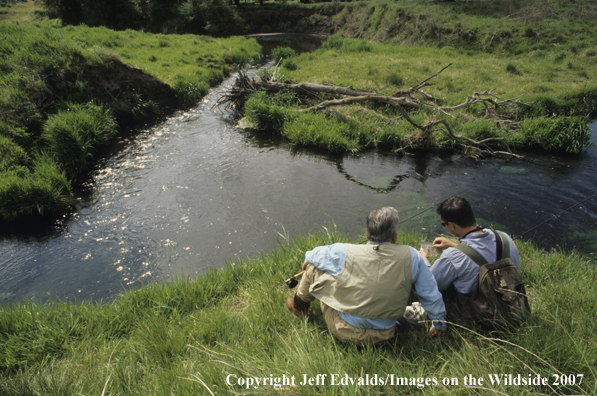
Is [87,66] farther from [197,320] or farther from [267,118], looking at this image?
[197,320]

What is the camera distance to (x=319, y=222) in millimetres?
6641

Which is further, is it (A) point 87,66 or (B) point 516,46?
(B) point 516,46

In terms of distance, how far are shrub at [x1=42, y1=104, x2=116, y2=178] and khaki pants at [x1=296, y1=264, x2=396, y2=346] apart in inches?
309

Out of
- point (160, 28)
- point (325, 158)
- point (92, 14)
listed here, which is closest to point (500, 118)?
point (325, 158)

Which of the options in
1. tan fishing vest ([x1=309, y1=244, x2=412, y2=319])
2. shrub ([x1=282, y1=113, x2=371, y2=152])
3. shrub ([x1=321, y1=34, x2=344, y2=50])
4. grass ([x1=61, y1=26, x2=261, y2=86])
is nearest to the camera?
tan fishing vest ([x1=309, y1=244, x2=412, y2=319])

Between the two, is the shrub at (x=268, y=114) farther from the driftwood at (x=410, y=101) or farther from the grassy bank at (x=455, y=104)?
the driftwood at (x=410, y=101)

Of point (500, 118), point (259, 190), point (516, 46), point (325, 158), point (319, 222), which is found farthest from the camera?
point (516, 46)

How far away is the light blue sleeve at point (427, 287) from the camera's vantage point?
2740mm

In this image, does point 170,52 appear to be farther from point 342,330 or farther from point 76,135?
point 342,330

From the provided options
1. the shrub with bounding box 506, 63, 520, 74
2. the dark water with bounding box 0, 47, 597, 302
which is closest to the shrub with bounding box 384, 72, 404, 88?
the shrub with bounding box 506, 63, 520, 74

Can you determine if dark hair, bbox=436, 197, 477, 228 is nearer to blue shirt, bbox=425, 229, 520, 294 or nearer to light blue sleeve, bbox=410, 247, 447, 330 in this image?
blue shirt, bbox=425, 229, 520, 294

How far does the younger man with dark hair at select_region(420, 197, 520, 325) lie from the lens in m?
2.93

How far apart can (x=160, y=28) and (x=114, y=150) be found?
3380 cm

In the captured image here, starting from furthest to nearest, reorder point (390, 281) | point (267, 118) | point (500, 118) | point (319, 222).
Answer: point (267, 118), point (500, 118), point (319, 222), point (390, 281)
